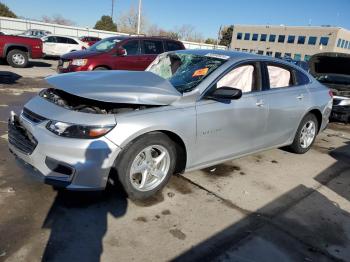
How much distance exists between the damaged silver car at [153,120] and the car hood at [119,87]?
0.01 meters

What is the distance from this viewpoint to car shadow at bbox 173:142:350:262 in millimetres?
3088

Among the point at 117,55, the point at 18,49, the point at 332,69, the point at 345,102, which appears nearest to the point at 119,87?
the point at 345,102

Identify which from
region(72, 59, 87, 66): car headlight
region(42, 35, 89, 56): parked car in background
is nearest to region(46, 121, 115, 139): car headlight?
region(72, 59, 87, 66): car headlight

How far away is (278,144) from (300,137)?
652 mm

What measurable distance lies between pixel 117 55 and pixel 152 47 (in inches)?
51.2

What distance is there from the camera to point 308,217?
151 inches

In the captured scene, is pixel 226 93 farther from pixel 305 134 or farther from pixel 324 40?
pixel 324 40

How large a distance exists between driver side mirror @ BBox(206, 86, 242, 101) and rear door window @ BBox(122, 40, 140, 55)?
24.8 feet

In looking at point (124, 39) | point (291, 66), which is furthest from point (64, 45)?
point (291, 66)

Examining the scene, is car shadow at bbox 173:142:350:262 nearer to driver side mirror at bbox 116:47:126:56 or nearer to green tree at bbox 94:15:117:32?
driver side mirror at bbox 116:47:126:56

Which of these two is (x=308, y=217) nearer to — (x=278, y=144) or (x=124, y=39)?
(x=278, y=144)

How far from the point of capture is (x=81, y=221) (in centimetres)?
338

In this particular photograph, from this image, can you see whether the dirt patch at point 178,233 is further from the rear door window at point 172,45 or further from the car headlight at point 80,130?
the rear door window at point 172,45

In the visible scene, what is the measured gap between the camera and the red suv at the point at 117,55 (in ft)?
34.6
